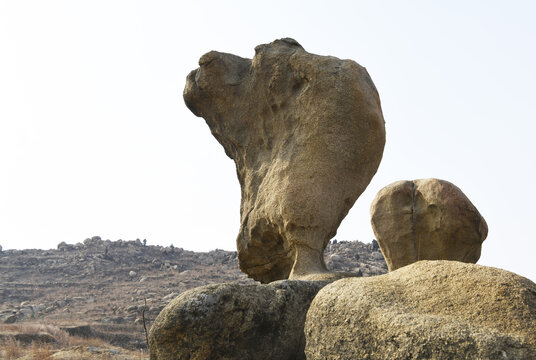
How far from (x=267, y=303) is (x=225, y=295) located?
0.38 m

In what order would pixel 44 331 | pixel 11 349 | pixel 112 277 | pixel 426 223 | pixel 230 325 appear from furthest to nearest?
pixel 112 277 < pixel 44 331 < pixel 11 349 < pixel 426 223 < pixel 230 325

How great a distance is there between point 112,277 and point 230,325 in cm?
2604

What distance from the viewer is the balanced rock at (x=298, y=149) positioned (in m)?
6.88

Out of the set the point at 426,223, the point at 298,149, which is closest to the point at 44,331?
the point at 298,149

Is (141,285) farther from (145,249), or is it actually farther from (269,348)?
(269,348)

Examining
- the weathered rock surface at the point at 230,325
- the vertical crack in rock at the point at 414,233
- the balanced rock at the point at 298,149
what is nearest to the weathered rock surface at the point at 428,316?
the weathered rock surface at the point at 230,325

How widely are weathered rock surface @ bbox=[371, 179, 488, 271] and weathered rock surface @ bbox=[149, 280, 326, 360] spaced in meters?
2.39

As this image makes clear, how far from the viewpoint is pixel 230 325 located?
4.15 metres

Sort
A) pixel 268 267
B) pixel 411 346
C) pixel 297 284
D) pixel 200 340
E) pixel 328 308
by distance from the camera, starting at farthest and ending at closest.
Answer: pixel 268 267 < pixel 297 284 < pixel 200 340 < pixel 328 308 < pixel 411 346

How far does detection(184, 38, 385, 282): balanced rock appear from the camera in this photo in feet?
22.6

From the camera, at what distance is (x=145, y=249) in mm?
34844

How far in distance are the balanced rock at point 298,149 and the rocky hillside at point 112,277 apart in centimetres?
927

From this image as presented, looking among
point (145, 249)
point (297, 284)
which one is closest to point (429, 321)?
point (297, 284)

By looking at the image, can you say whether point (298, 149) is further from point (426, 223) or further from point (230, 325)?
point (230, 325)
